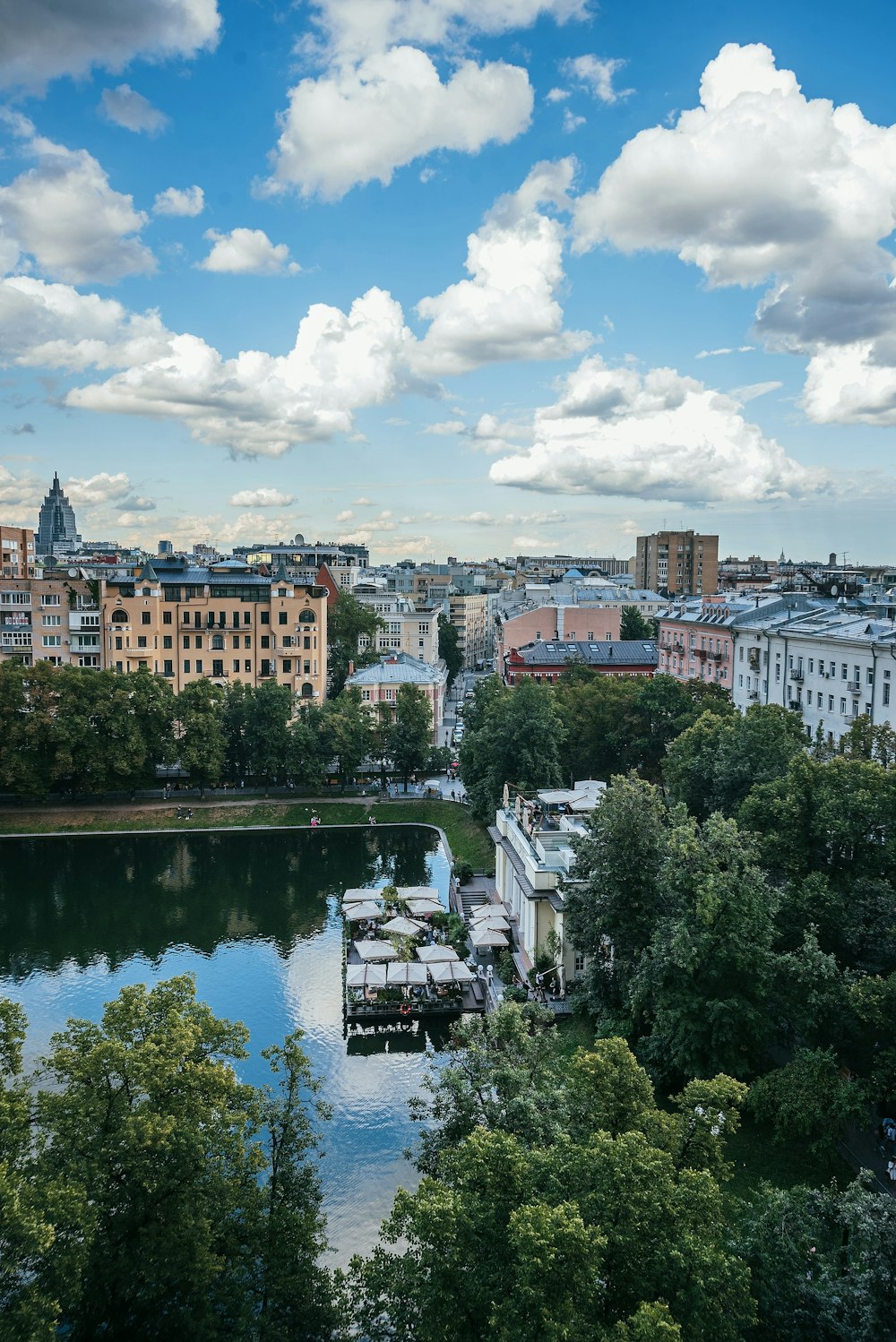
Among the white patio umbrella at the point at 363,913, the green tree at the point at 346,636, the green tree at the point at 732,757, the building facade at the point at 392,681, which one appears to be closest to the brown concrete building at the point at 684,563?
the green tree at the point at 346,636

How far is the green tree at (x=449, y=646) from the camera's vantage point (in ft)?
415

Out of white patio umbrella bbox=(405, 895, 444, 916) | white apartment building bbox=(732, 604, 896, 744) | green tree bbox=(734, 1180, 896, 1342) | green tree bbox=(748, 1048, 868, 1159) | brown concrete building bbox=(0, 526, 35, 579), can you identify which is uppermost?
brown concrete building bbox=(0, 526, 35, 579)

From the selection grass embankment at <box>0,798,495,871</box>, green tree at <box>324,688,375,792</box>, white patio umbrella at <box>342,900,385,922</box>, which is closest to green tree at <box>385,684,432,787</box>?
green tree at <box>324,688,375,792</box>

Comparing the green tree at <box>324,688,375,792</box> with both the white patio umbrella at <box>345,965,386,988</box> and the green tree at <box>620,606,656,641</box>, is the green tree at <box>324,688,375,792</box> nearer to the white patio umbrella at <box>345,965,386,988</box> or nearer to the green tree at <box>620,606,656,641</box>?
the white patio umbrella at <box>345,965,386,988</box>

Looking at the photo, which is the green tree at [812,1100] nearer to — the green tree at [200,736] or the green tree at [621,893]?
the green tree at [621,893]

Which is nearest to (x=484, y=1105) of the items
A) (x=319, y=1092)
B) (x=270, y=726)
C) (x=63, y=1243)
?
(x=63, y=1243)

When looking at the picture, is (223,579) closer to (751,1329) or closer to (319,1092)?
(319,1092)

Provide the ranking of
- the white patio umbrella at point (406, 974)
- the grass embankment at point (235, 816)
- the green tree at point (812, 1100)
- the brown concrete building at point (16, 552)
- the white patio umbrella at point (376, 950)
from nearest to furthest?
the green tree at point (812, 1100)
the white patio umbrella at point (406, 974)
the white patio umbrella at point (376, 950)
the grass embankment at point (235, 816)
the brown concrete building at point (16, 552)

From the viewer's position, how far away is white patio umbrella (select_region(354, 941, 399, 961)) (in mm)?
35656

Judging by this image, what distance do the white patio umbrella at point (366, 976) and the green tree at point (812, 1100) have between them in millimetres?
15632

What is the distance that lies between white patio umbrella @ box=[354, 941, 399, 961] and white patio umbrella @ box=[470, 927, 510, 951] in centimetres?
312

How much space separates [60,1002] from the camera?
111 ft

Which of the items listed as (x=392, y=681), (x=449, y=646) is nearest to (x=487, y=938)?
(x=392, y=681)

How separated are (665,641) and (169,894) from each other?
50.1 meters
